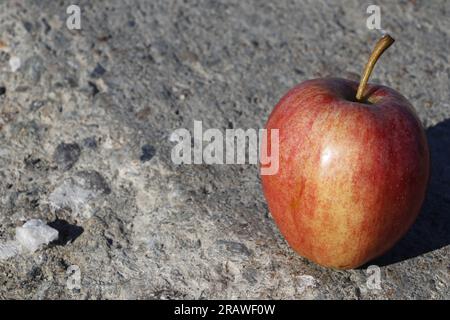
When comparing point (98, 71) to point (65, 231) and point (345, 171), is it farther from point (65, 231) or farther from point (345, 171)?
point (345, 171)

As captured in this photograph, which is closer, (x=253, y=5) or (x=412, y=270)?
(x=412, y=270)

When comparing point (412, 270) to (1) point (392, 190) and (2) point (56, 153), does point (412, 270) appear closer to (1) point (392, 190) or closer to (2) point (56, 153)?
(1) point (392, 190)

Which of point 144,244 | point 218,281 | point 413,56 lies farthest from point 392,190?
point 413,56

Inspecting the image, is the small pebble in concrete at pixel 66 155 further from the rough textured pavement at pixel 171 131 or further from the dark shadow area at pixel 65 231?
the dark shadow area at pixel 65 231

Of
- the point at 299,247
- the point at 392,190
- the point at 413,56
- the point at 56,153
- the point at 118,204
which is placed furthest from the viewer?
the point at 413,56

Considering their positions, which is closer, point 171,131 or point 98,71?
point 171,131

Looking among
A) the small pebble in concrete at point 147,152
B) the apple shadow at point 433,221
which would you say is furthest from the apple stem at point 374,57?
the small pebble in concrete at point 147,152

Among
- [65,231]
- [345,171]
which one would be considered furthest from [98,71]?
[345,171]
